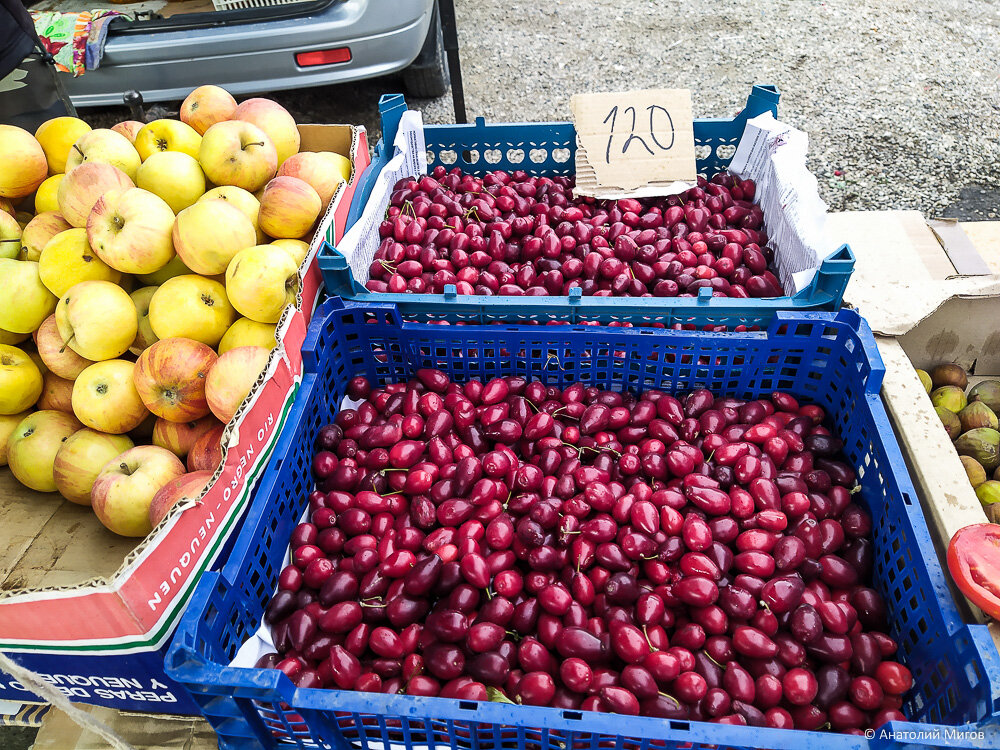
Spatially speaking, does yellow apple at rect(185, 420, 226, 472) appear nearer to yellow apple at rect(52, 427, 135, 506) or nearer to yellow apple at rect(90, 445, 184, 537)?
yellow apple at rect(90, 445, 184, 537)

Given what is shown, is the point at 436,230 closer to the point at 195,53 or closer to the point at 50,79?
the point at 50,79

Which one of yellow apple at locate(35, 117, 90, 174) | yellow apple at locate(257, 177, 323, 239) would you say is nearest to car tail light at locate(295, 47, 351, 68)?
yellow apple at locate(35, 117, 90, 174)

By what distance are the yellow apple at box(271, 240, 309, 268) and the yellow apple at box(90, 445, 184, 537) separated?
2.30 ft

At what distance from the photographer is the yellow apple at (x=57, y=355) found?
1901mm

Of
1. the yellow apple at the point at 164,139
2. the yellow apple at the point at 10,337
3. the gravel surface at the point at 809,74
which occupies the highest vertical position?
the yellow apple at the point at 164,139

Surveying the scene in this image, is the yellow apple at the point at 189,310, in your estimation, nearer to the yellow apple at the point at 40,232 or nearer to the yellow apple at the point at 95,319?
the yellow apple at the point at 95,319

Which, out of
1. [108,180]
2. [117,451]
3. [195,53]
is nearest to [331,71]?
[195,53]

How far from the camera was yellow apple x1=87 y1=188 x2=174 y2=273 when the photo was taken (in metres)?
1.86

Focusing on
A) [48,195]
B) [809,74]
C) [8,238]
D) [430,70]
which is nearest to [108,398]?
[8,238]

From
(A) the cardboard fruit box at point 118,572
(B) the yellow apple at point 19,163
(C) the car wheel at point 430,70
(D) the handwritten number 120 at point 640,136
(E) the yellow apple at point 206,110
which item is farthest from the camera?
(C) the car wheel at point 430,70

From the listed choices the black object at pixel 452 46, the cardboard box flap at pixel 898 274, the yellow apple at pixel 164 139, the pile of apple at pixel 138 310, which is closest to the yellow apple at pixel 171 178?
the pile of apple at pixel 138 310

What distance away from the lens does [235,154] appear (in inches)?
84.2

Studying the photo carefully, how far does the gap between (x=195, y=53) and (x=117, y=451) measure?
3.11 metres

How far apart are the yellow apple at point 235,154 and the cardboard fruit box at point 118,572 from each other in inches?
16.4
